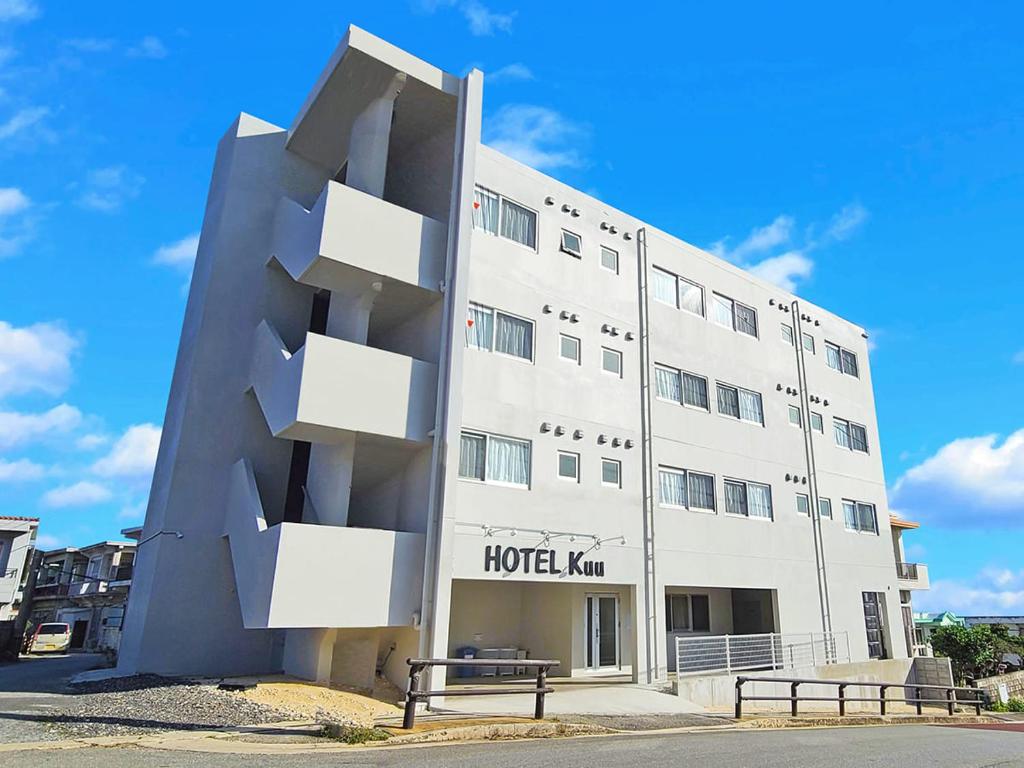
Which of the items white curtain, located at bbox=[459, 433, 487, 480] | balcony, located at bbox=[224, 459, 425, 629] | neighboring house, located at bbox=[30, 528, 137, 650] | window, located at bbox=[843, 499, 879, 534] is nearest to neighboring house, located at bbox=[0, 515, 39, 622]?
neighboring house, located at bbox=[30, 528, 137, 650]

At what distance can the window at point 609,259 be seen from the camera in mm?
19688

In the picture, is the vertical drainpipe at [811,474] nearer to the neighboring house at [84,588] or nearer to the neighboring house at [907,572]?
the neighboring house at [907,572]

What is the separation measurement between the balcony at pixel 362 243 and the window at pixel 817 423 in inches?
637

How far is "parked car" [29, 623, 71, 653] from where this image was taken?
1303 inches

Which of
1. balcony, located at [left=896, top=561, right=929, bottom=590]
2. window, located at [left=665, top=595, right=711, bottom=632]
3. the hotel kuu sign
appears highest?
balcony, located at [left=896, top=561, right=929, bottom=590]

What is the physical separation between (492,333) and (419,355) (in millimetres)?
1906

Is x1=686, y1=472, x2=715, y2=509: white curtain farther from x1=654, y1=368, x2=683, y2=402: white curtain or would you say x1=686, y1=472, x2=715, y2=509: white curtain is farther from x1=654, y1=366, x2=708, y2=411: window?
x1=654, y1=368, x2=683, y2=402: white curtain

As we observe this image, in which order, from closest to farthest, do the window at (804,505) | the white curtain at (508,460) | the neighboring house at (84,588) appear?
1. the white curtain at (508,460)
2. the window at (804,505)
3. the neighboring house at (84,588)

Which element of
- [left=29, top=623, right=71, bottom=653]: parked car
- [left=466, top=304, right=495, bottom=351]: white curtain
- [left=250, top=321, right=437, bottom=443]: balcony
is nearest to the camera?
[left=250, top=321, right=437, bottom=443]: balcony

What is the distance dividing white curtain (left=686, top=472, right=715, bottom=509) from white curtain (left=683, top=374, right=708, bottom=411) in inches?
84.9

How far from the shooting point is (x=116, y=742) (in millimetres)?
8148

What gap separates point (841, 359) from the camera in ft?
90.8

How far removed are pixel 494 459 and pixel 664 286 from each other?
8.97m

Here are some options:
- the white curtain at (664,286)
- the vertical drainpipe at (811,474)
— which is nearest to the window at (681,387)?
the white curtain at (664,286)
